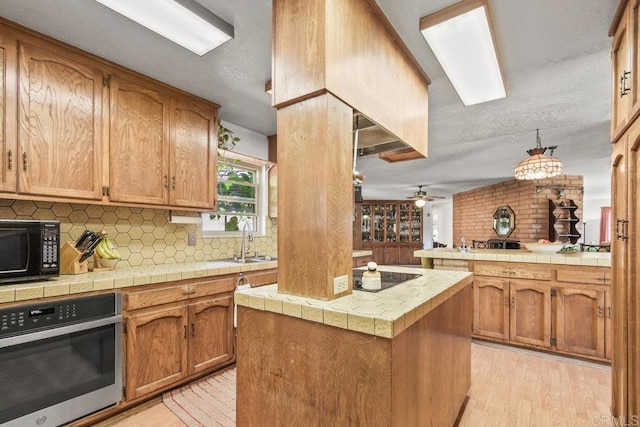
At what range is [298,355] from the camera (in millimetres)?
1248

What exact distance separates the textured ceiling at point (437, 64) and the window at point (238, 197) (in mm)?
453

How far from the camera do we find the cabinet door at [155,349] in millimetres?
1985

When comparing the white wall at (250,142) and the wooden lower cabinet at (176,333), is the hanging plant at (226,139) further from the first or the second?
the wooden lower cabinet at (176,333)

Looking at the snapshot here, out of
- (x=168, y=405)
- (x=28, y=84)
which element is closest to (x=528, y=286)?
(x=168, y=405)

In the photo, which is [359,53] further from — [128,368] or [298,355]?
[128,368]

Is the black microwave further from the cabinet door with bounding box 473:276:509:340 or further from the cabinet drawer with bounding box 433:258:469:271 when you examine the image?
the cabinet door with bounding box 473:276:509:340

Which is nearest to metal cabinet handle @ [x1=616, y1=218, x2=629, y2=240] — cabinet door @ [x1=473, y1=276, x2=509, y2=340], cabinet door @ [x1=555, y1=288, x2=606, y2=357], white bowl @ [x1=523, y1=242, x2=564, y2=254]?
cabinet door @ [x1=555, y1=288, x2=606, y2=357]

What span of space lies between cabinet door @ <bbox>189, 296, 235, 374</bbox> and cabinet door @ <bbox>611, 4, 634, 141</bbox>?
9.08 ft

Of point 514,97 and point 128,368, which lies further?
point 514,97

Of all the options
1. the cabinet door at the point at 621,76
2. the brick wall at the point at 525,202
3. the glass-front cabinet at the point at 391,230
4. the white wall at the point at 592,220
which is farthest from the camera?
the white wall at the point at 592,220

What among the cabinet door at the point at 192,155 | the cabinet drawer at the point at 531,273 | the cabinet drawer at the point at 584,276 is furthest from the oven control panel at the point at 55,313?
the cabinet drawer at the point at 584,276

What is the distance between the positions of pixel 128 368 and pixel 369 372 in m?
1.71

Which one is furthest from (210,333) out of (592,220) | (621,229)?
(592,220)

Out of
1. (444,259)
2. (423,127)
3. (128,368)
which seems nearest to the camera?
(128,368)
